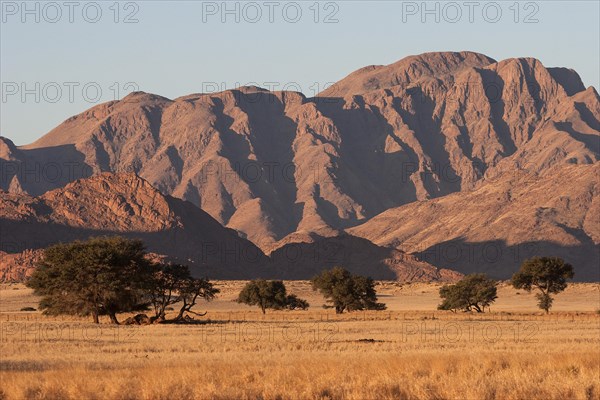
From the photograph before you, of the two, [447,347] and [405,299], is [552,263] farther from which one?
[447,347]

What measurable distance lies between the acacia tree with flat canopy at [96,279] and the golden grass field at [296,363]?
368 inches

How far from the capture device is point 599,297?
144 m

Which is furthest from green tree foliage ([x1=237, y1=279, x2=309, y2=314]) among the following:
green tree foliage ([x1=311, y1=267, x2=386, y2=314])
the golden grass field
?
the golden grass field

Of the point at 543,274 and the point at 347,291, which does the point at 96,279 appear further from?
the point at 543,274

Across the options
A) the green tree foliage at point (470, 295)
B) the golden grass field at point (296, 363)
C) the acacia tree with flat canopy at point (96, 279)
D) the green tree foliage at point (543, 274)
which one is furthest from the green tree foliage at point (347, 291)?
the golden grass field at point (296, 363)

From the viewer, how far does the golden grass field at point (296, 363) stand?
27.3 metres

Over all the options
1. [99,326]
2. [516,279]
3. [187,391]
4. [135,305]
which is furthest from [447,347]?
[516,279]

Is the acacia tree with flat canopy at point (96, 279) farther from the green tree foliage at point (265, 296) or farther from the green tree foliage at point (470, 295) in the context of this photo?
the green tree foliage at point (470, 295)

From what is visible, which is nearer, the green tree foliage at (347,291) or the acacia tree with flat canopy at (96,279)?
the acacia tree with flat canopy at (96,279)

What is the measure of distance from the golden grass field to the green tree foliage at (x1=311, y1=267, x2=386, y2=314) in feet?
125

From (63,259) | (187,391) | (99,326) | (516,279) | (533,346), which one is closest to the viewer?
(187,391)

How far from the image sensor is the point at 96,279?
237 ft

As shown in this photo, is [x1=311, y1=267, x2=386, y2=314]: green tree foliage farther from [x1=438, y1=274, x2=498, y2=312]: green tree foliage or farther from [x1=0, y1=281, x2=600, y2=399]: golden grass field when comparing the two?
[x1=0, y1=281, x2=600, y2=399]: golden grass field

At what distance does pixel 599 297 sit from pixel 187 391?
126329mm
